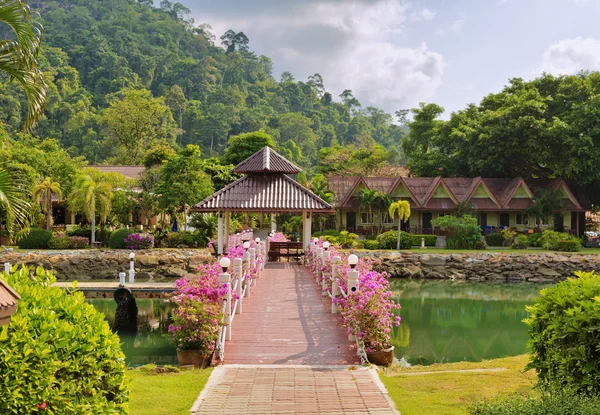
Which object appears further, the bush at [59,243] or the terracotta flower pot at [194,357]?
the bush at [59,243]

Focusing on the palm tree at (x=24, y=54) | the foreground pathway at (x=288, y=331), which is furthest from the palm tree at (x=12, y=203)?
the foreground pathway at (x=288, y=331)

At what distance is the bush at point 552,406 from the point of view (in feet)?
16.0

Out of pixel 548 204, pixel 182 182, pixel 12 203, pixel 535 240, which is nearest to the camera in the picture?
pixel 12 203

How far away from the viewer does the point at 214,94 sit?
77438mm

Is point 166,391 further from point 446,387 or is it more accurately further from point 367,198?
point 367,198

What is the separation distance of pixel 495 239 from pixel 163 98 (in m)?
42.3

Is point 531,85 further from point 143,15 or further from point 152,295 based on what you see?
point 143,15

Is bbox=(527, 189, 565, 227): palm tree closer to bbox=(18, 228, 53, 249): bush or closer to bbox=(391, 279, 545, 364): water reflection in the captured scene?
bbox=(391, 279, 545, 364): water reflection

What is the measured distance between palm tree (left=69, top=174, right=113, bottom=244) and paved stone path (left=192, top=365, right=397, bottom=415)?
2317cm

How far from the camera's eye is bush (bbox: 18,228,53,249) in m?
29.4

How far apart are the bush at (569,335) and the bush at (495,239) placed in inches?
1119

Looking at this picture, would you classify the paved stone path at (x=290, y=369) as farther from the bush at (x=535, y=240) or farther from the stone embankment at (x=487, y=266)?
the bush at (x=535, y=240)

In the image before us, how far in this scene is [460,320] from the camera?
18250mm

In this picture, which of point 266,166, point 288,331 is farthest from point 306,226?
point 288,331
